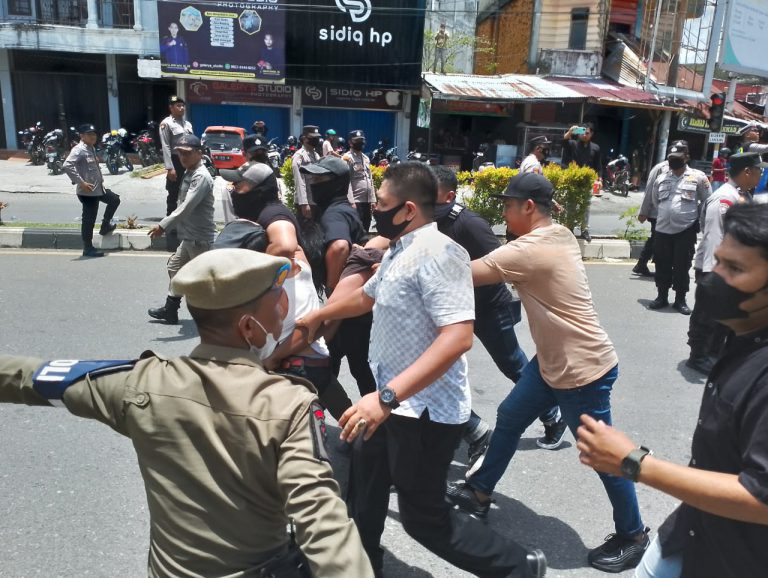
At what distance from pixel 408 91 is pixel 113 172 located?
9.92 metres

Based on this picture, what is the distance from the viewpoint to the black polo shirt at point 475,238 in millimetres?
3871

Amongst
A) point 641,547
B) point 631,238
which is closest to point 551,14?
point 631,238

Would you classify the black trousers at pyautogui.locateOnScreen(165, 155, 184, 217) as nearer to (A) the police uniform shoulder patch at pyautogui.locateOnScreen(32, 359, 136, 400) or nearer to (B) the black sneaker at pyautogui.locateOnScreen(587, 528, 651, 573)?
(B) the black sneaker at pyautogui.locateOnScreen(587, 528, 651, 573)

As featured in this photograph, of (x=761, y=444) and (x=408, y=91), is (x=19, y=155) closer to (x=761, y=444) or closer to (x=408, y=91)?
(x=408, y=91)

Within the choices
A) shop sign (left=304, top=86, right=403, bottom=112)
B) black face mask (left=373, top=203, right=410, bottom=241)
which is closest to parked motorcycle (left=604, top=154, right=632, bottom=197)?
shop sign (left=304, top=86, right=403, bottom=112)

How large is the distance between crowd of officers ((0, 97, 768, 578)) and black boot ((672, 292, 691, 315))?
3646 mm

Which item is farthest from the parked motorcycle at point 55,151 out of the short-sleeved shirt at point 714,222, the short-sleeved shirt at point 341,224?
the short-sleeved shirt at point 714,222

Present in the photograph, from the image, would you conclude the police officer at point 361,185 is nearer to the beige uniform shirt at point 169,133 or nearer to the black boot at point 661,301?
the beige uniform shirt at point 169,133

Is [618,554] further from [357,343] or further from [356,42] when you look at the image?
→ [356,42]

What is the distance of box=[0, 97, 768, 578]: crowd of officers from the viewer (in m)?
1.51

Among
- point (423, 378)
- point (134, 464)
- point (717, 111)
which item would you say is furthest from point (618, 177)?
point (423, 378)

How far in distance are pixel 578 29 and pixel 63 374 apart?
23.7m

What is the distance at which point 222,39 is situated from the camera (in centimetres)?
2083

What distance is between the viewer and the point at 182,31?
20.6 m
